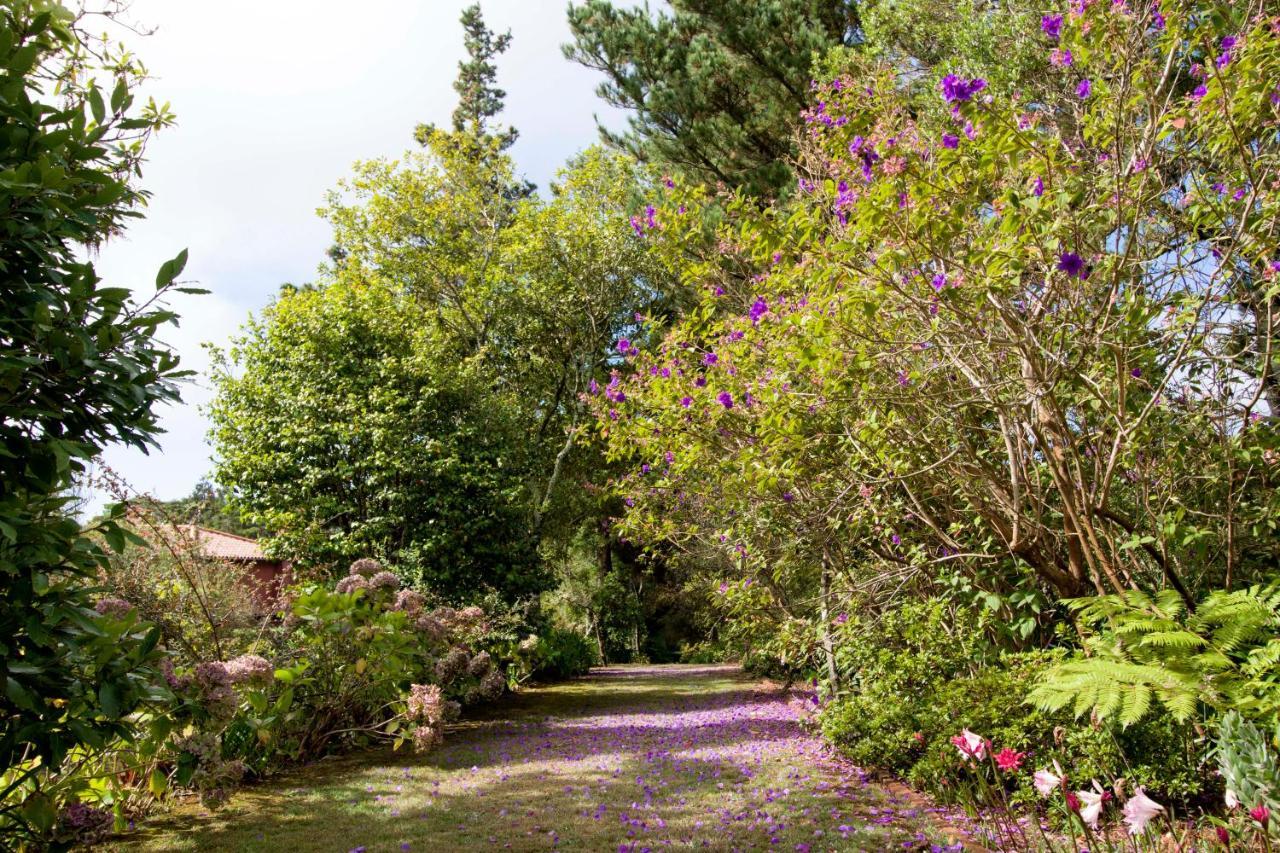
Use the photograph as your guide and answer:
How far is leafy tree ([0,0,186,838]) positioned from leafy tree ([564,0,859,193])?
910 cm

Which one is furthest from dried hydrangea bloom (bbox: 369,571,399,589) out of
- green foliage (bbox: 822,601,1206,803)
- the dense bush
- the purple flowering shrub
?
the dense bush

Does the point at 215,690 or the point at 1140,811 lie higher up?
the point at 215,690

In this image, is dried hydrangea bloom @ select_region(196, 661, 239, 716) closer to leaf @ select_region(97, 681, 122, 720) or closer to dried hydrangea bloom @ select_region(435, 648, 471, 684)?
leaf @ select_region(97, 681, 122, 720)

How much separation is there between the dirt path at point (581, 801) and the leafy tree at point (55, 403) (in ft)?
7.71

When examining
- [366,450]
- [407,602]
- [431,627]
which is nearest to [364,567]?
[407,602]

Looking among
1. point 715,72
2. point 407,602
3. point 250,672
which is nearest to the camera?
point 250,672

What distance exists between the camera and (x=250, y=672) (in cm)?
477

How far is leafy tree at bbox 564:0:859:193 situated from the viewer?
10.7 metres

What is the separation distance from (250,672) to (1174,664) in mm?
5170

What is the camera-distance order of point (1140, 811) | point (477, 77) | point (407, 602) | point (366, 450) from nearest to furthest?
point (1140, 811), point (407, 602), point (366, 450), point (477, 77)

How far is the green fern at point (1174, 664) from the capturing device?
262 centimetres

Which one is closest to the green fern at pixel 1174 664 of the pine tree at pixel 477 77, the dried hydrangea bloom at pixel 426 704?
the dried hydrangea bloom at pixel 426 704

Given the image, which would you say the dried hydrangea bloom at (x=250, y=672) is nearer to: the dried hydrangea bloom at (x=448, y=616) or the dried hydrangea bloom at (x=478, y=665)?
the dried hydrangea bloom at (x=448, y=616)

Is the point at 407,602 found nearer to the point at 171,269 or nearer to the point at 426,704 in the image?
the point at 426,704
